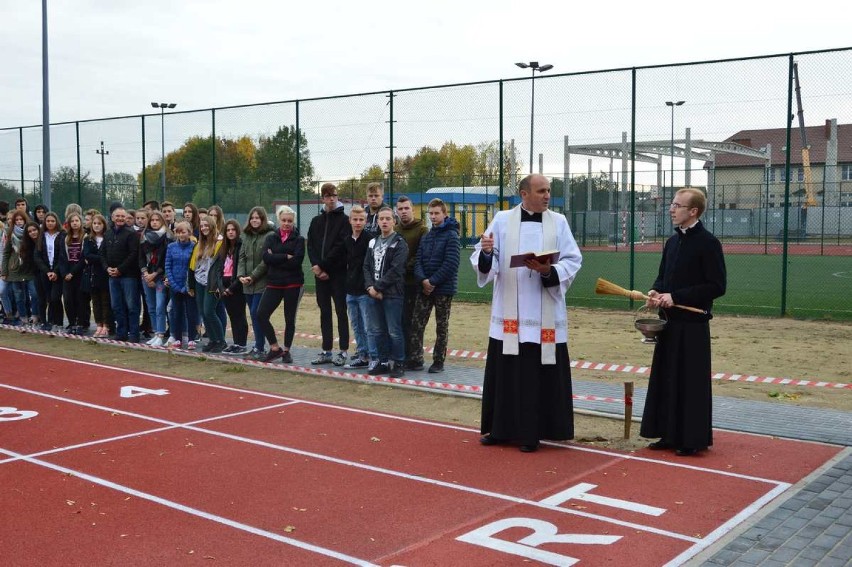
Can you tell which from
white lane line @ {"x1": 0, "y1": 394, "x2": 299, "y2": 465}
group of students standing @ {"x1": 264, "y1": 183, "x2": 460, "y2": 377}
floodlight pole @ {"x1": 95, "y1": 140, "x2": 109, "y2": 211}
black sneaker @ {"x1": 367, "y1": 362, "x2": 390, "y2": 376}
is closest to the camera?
white lane line @ {"x1": 0, "y1": 394, "x2": 299, "y2": 465}

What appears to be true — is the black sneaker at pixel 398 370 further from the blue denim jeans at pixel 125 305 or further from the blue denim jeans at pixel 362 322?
the blue denim jeans at pixel 125 305

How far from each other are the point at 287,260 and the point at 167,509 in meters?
5.82

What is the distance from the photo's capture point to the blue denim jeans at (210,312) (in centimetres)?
1247

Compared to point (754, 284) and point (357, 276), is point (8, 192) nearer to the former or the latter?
point (357, 276)

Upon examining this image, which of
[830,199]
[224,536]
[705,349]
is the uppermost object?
[830,199]

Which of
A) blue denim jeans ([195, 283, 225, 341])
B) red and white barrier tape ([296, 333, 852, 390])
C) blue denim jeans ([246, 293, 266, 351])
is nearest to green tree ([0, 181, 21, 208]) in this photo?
blue denim jeans ([195, 283, 225, 341])

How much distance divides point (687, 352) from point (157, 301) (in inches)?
340

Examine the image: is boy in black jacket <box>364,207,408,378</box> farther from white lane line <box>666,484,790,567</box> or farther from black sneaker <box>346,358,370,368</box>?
white lane line <box>666,484,790,567</box>

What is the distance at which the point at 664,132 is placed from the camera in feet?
55.3

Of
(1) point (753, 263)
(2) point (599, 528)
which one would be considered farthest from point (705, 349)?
(1) point (753, 263)

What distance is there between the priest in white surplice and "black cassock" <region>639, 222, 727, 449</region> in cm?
75

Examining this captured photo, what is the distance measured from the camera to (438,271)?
34.5 feet

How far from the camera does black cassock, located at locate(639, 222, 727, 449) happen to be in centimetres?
709

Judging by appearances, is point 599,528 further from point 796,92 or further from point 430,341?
point 796,92
